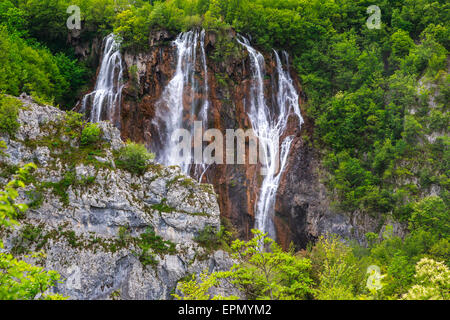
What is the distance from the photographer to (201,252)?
74.3ft

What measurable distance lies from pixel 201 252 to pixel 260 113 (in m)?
Answer: 17.0

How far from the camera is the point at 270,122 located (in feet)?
116

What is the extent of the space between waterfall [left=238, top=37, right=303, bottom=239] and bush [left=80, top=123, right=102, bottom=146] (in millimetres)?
15104

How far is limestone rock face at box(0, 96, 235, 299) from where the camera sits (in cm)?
2052

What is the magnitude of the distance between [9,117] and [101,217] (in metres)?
8.20

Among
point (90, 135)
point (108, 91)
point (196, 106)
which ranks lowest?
point (90, 135)

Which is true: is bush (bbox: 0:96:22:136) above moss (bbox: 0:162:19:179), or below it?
above

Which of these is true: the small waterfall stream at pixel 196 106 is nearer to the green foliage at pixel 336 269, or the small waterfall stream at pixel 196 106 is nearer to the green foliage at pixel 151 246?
the green foliage at pixel 336 269

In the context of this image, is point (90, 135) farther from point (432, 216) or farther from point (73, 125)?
point (432, 216)

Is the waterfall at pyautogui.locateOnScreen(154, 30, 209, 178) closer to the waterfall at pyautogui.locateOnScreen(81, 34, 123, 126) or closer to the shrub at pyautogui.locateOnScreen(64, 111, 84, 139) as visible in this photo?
the waterfall at pyautogui.locateOnScreen(81, 34, 123, 126)

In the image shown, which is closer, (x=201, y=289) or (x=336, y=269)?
(x=201, y=289)

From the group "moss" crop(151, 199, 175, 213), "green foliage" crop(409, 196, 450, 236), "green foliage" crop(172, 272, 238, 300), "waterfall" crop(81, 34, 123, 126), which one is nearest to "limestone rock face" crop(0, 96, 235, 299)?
"moss" crop(151, 199, 175, 213)

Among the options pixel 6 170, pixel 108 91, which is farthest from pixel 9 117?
pixel 108 91

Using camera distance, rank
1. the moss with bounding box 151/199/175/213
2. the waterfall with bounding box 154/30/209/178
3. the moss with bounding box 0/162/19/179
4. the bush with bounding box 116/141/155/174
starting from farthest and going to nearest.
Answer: the waterfall with bounding box 154/30/209/178
the bush with bounding box 116/141/155/174
the moss with bounding box 151/199/175/213
the moss with bounding box 0/162/19/179
